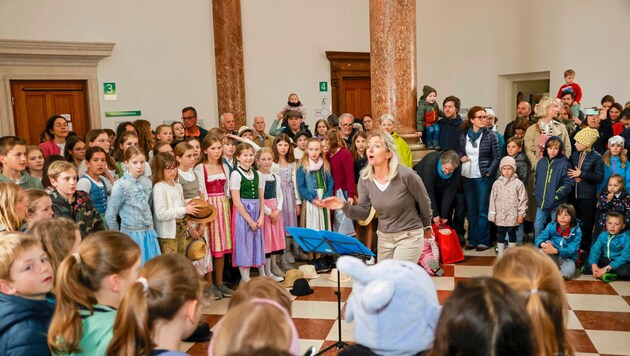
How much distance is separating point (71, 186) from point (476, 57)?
1098 cm

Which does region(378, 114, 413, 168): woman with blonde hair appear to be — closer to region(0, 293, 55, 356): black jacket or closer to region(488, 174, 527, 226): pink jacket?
region(488, 174, 527, 226): pink jacket

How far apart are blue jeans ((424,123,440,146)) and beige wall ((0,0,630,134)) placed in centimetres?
400

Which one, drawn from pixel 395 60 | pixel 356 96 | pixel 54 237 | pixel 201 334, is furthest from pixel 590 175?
pixel 356 96

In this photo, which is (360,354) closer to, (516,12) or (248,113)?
(248,113)

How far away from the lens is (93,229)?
176 inches

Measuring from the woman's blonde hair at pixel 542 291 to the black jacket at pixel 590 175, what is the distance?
4.77 m

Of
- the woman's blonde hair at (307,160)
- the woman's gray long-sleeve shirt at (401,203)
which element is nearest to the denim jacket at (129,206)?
the woman's gray long-sleeve shirt at (401,203)

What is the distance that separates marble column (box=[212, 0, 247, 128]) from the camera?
10.4 metres

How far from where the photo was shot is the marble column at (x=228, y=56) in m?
10.4

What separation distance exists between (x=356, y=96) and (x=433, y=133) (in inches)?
181

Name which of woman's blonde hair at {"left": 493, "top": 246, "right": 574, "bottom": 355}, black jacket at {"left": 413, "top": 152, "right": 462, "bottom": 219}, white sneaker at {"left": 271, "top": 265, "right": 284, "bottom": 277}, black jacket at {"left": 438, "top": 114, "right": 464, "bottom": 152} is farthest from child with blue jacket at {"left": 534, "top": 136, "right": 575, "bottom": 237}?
woman's blonde hair at {"left": 493, "top": 246, "right": 574, "bottom": 355}

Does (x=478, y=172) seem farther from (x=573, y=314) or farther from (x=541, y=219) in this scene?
(x=573, y=314)

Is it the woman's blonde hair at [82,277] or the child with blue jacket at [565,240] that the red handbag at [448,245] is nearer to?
the child with blue jacket at [565,240]

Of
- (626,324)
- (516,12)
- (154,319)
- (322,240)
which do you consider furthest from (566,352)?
(516,12)
